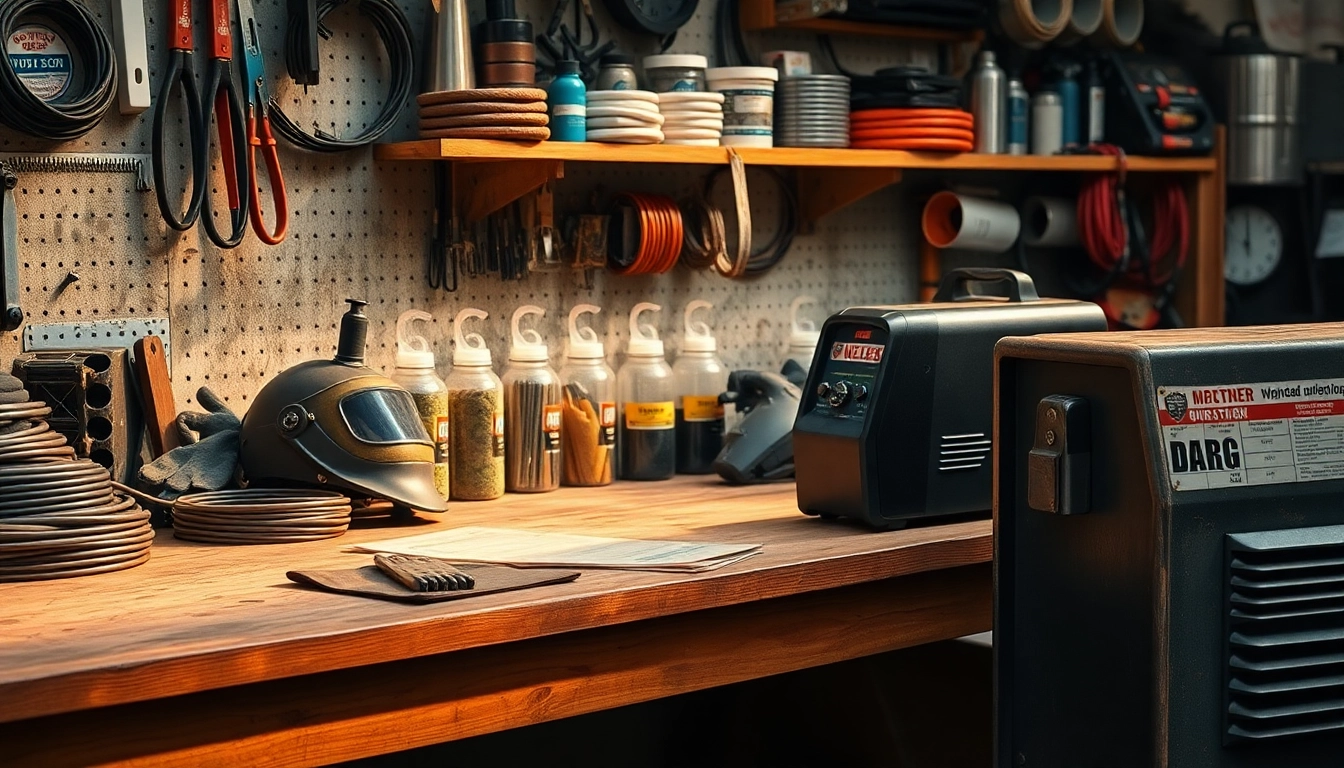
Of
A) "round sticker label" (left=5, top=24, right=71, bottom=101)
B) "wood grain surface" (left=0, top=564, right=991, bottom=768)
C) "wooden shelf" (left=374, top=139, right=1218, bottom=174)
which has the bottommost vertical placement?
"wood grain surface" (left=0, top=564, right=991, bottom=768)

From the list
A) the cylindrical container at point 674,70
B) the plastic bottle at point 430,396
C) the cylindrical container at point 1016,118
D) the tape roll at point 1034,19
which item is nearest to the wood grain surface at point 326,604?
the plastic bottle at point 430,396

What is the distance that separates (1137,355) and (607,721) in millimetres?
1817

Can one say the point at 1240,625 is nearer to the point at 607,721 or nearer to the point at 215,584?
the point at 215,584

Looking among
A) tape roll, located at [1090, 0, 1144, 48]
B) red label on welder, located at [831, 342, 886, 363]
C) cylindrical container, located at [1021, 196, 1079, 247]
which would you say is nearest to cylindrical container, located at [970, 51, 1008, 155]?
cylindrical container, located at [1021, 196, 1079, 247]

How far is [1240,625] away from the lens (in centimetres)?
188

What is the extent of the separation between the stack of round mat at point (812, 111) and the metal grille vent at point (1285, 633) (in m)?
1.60

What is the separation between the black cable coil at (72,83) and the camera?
2398 mm

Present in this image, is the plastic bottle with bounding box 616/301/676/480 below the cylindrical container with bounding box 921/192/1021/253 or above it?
below

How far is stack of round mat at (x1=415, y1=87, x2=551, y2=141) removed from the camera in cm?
270

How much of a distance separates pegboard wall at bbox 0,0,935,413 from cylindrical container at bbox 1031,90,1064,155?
2.12ft

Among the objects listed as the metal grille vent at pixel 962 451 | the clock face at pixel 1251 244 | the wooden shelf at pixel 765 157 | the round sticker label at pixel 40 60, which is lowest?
the metal grille vent at pixel 962 451

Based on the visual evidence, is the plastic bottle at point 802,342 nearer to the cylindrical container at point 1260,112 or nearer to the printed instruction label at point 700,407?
the printed instruction label at point 700,407

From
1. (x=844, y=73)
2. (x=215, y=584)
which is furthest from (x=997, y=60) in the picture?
(x=215, y=584)

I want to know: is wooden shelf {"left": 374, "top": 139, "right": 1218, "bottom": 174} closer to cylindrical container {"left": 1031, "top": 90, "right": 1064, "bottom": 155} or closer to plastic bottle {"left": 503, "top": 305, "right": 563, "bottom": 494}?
cylindrical container {"left": 1031, "top": 90, "right": 1064, "bottom": 155}
